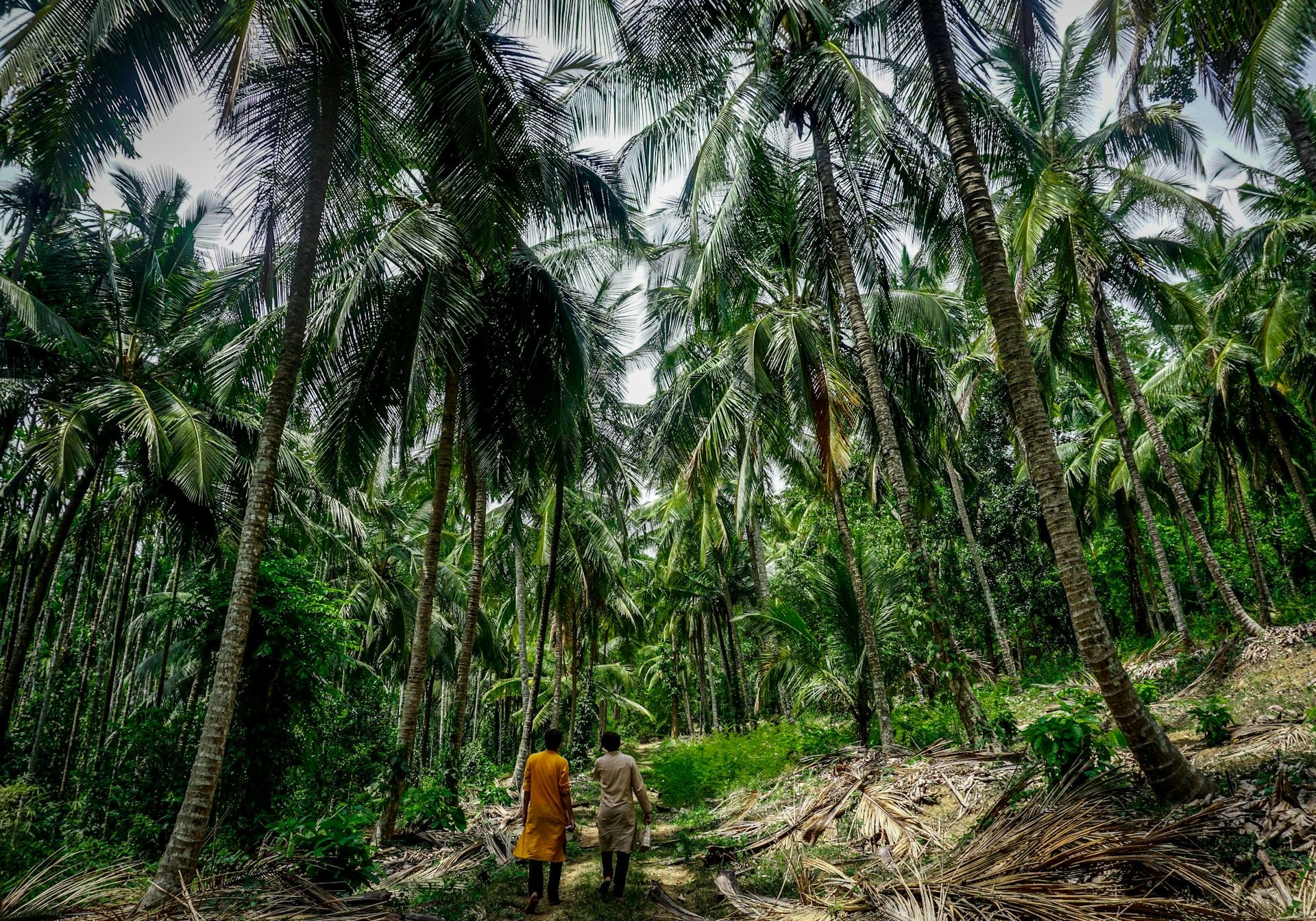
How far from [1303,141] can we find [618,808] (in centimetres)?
1189

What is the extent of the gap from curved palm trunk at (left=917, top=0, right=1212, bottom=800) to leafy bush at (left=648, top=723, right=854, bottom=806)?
19.7 ft

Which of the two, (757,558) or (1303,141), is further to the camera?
(757,558)

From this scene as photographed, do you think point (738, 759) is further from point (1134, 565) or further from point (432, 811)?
point (1134, 565)

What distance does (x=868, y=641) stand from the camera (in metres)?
9.80

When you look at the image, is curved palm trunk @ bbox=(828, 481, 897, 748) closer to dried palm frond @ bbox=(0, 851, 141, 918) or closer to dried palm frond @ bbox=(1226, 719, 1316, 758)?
dried palm frond @ bbox=(1226, 719, 1316, 758)

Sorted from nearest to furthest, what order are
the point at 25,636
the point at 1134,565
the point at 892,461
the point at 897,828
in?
the point at 897,828 → the point at 25,636 → the point at 892,461 → the point at 1134,565

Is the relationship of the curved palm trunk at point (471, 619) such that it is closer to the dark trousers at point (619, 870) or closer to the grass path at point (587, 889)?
the grass path at point (587, 889)

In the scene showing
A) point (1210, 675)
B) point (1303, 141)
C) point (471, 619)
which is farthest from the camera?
point (471, 619)

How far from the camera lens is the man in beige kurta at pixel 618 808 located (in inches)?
223

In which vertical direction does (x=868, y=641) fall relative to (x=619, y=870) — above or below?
above

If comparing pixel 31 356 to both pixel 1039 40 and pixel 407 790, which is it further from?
pixel 1039 40

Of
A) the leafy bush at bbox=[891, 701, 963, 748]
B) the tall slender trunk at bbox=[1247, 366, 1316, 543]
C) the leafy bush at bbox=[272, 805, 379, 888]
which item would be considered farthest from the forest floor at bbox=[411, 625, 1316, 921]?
the tall slender trunk at bbox=[1247, 366, 1316, 543]

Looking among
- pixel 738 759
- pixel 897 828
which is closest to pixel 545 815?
pixel 897 828

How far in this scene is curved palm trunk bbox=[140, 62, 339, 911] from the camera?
496cm
